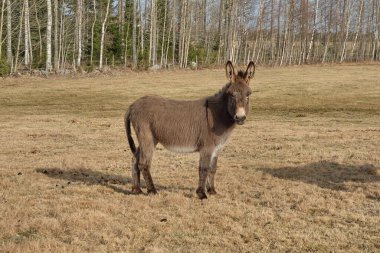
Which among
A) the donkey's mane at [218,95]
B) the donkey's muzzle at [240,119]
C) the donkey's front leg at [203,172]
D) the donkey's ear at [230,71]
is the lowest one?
the donkey's front leg at [203,172]

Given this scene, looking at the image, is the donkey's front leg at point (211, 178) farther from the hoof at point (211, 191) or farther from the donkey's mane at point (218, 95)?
the donkey's mane at point (218, 95)

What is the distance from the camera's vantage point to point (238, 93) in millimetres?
7961

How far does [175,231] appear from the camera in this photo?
671 cm

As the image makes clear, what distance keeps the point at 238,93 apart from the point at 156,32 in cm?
5474

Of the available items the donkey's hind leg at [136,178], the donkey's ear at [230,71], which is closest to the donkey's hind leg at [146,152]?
the donkey's hind leg at [136,178]

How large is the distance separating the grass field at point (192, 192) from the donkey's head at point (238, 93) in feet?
5.99

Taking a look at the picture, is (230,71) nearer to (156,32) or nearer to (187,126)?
(187,126)

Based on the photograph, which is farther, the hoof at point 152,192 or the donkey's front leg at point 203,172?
the hoof at point 152,192

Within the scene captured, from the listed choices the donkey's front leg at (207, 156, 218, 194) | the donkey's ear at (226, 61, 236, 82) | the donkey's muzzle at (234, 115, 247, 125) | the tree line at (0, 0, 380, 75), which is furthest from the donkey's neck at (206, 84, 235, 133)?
the tree line at (0, 0, 380, 75)

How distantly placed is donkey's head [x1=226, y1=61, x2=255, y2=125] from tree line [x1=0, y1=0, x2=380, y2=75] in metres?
34.1

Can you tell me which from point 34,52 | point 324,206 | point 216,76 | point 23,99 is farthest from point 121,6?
point 324,206

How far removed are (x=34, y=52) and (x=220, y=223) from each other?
51.7 meters

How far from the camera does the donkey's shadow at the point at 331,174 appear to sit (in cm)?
995

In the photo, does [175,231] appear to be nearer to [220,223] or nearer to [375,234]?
[220,223]
